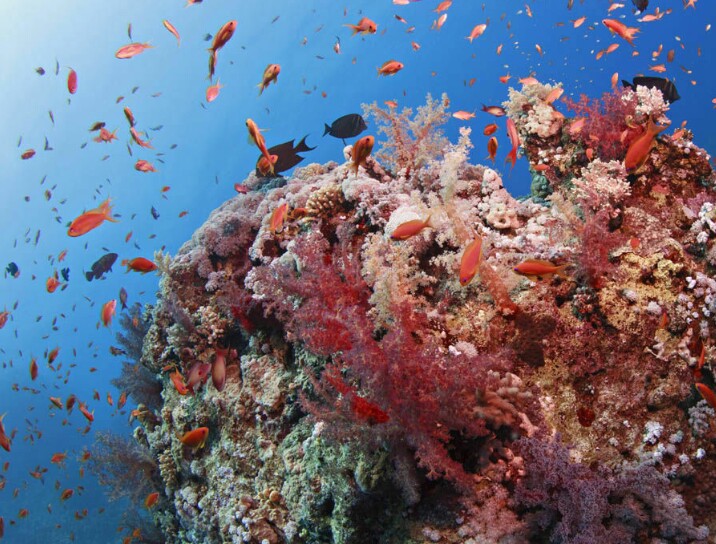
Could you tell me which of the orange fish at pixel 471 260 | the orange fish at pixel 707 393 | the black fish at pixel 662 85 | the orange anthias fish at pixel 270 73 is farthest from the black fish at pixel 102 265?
the black fish at pixel 662 85

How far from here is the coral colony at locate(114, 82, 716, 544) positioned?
2.83 m

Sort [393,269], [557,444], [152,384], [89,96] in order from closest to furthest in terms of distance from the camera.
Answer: [557,444], [393,269], [152,384], [89,96]

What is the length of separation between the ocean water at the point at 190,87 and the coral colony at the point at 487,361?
44.6 m

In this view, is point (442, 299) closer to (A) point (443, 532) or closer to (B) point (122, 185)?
(A) point (443, 532)

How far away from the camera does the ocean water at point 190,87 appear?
59.2 m

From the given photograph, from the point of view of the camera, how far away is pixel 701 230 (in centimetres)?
357

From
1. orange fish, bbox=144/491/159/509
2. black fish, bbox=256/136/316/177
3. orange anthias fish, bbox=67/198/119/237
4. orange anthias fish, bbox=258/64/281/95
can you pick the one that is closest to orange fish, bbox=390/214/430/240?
black fish, bbox=256/136/316/177

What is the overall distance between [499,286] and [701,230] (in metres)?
1.81

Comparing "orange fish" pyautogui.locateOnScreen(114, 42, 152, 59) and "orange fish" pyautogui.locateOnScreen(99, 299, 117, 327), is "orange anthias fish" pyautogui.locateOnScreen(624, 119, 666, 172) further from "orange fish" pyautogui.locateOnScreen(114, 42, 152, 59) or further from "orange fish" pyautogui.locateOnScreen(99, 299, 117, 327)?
"orange fish" pyautogui.locateOnScreen(99, 299, 117, 327)

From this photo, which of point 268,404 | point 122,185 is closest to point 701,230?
point 268,404

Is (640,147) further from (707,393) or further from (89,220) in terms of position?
(89,220)

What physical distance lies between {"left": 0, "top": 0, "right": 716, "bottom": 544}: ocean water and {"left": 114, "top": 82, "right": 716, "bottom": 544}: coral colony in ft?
146

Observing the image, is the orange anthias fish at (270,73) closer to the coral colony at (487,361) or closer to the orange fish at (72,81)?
the coral colony at (487,361)

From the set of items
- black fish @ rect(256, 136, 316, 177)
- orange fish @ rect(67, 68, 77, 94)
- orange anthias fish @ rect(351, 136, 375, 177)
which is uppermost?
orange fish @ rect(67, 68, 77, 94)
